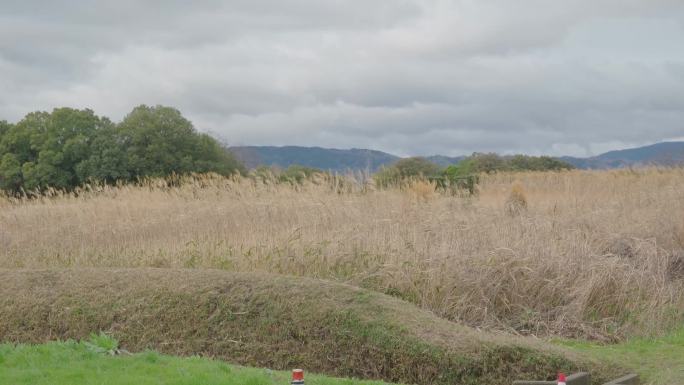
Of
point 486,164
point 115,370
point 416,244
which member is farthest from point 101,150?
point 115,370

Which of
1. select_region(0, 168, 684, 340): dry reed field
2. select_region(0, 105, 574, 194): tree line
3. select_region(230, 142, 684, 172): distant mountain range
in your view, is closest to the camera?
select_region(0, 168, 684, 340): dry reed field

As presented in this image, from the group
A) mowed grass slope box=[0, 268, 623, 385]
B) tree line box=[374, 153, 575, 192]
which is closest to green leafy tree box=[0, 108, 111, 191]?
tree line box=[374, 153, 575, 192]

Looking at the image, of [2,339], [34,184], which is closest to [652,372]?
[2,339]

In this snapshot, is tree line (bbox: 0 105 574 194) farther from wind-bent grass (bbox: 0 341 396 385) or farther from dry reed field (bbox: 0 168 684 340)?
wind-bent grass (bbox: 0 341 396 385)

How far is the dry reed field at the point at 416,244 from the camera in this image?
10977 mm

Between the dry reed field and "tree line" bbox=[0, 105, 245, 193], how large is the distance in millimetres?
21356

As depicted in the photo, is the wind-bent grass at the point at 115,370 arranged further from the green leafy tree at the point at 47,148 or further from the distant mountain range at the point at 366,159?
the green leafy tree at the point at 47,148

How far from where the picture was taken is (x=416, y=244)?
12062 mm

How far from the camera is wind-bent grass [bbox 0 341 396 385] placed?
281 inches

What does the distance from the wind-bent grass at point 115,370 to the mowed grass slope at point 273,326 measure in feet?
3.65

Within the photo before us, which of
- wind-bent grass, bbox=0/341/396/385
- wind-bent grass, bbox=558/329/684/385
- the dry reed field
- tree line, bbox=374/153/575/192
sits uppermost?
tree line, bbox=374/153/575/192

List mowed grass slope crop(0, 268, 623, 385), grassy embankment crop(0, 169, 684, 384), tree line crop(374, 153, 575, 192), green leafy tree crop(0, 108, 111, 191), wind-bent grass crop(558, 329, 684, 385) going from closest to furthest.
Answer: wind-bent grass crop(558, 329, 684, 385) → mowed grass slope crop(0, 268, 623, 385) → grassy embankment crop(0, 169, 684, 384) → tree line crop(374, 153, 575, 192) → green leafy tree crop(0, 108, 111, 191)

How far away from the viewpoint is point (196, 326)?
9.58 metres

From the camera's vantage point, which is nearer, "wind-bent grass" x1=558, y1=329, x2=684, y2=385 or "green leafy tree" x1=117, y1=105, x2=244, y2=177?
"wind-bent grass" x1=558, y1=329, x2=684, y2=385
